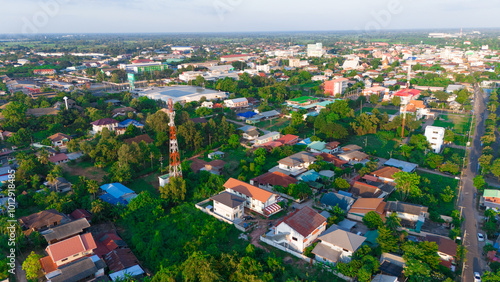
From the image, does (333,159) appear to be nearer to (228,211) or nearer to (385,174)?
(385,174)

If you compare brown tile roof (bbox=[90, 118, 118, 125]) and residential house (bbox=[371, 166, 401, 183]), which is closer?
residential house (bbox=[371, 166, 401, 183])

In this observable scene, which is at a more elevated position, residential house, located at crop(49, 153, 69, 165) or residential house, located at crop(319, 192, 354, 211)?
residential house, located at crop(49, 153, 69, 165)

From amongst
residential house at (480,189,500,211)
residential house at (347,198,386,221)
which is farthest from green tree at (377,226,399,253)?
residential house at (480,189,500,211)

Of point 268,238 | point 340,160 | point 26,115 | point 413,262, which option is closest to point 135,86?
point 26,115

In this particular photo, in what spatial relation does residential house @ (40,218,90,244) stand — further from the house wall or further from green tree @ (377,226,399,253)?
green tree @ (377,226,399,253)

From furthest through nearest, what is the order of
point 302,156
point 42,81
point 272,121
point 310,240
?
point 42,81, point 272,121, point 302,156, point 310,240

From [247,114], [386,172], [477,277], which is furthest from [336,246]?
[247,114]

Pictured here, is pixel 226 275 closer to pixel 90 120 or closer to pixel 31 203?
pixel 31 203
